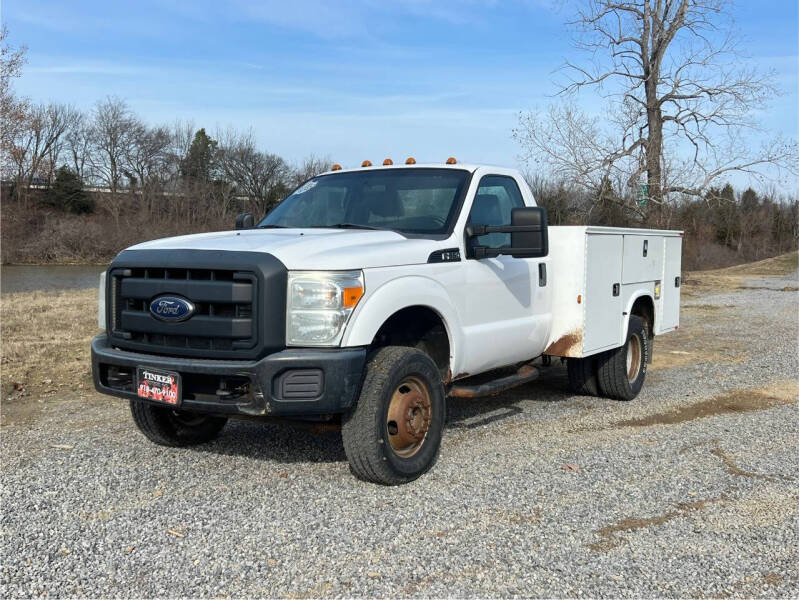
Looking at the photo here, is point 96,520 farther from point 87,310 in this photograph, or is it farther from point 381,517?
point 87,310

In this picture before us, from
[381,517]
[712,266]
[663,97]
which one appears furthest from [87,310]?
[712,266]

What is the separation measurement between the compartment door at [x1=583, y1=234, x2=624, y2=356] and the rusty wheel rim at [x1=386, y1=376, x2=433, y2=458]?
6.92 ft

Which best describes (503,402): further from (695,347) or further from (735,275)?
(735,275)

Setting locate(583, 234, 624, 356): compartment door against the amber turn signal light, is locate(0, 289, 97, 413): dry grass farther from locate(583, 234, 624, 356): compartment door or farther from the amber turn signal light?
locate(583, 234, 624, 356): compartment door

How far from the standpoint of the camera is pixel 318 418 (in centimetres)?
475

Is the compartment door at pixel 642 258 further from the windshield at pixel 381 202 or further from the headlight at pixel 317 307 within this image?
the headlight at pixel 317 307

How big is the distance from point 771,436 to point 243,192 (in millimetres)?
41924

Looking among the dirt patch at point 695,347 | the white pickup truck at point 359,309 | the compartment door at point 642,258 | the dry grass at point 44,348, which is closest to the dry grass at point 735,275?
the dirt patch at point 695,347

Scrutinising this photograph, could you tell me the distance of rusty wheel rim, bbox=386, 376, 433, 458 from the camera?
4.82m

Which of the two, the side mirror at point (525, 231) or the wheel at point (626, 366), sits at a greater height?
the side mirror at point (525, 231)

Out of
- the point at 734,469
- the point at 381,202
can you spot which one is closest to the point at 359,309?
the point at 381,202

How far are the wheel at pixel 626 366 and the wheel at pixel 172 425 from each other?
3677 millimetres

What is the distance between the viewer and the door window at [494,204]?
574 centimetres

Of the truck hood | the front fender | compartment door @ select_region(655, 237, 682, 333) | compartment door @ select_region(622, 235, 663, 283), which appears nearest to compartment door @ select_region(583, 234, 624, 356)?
compartment door @ select_region(622, 235, 663, 283)
